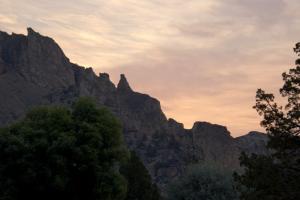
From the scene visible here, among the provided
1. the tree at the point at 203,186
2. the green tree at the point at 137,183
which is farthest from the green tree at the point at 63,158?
the tree at the point at 203,186

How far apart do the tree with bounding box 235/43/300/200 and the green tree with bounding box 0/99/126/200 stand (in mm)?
17381

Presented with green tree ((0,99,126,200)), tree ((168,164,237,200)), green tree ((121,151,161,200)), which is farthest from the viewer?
tree ((168,164,237,200))

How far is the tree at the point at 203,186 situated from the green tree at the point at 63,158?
1791 cm

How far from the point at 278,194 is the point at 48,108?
83.5ft

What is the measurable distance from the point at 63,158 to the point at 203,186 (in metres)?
23.3

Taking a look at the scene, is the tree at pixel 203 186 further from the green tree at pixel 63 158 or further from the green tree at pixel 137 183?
the green tree at pixel 63 158

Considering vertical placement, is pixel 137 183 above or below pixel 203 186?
below

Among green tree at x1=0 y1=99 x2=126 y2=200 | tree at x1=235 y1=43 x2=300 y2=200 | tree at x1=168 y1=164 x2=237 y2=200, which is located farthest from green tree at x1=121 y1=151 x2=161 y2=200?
tree at x1=235 y1=43 x2=300 y2=200

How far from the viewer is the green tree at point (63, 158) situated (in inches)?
1799

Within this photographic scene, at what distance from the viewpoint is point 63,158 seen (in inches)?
1804

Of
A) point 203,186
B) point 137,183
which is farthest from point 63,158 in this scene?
point 203,186

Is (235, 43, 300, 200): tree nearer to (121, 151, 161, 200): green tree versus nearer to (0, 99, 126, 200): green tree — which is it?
(0, 99, 126, 200): green tree

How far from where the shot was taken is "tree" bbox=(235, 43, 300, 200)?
29.2 metres

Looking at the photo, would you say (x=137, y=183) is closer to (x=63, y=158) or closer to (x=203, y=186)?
(x=203, y=186)
